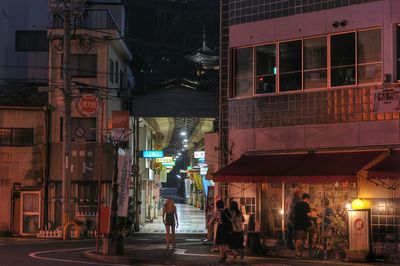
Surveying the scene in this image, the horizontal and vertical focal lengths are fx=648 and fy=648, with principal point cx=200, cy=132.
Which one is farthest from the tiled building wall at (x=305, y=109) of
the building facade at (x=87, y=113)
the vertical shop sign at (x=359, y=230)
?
the building facade at (x=87, y=113)

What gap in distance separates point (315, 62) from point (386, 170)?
4.81 metres

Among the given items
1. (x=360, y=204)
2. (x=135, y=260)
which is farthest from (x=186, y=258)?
(x=360, y=204)

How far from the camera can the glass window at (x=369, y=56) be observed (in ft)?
63.5

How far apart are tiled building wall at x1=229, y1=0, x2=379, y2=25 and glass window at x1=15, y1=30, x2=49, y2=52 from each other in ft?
65.1

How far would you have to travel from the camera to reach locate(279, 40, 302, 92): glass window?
21.0m

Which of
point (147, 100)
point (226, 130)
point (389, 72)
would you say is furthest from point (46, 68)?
point (389, 72)

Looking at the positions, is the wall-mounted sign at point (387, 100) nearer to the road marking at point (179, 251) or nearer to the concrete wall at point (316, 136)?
the concrete wall at point (316, 136)

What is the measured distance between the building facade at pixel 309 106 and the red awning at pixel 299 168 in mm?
32

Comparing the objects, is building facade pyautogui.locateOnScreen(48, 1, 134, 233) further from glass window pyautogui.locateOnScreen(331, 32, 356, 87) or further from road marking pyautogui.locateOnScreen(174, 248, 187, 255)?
glass window pyautogui.locateOnScreen(331, 32, 356, 87)

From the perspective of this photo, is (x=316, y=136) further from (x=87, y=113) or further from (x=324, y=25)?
(x=87, y=113)

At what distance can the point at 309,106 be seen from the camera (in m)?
20.5

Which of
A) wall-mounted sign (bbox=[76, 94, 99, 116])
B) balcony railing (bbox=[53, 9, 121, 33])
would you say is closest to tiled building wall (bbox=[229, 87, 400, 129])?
wall-mounted sign (bbox=[76, 94, 99, 116])

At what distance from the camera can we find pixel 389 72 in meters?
19.0

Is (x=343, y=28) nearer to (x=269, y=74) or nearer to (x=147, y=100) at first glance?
(x=269, y=74)
